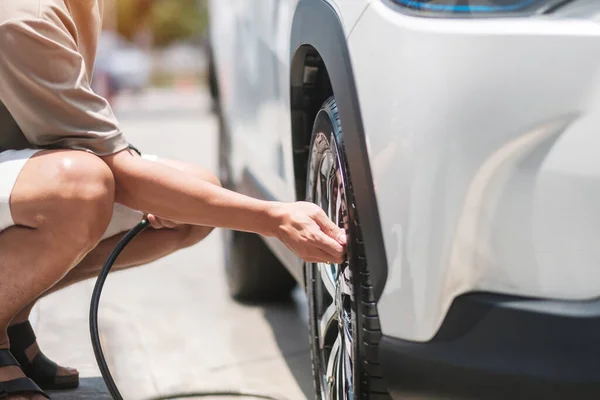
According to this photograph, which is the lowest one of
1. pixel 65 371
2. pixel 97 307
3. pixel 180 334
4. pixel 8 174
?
pixel 180 334

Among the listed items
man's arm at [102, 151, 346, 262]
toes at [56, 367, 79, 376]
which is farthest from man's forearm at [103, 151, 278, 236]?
toes at [56, 367, 79, 376]

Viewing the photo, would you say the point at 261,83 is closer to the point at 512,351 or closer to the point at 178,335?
the point at 178,335

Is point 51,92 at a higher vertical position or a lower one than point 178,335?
higher

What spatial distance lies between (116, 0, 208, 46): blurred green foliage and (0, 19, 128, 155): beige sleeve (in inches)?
2130

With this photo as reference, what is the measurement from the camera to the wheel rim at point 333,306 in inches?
81.0

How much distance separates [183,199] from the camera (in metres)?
2.26

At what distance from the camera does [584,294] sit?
1.64 m

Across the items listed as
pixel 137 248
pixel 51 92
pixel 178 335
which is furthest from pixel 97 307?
pixel 178 335

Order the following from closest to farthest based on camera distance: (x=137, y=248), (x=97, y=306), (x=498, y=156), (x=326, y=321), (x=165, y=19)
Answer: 1. (x=498, y=156)
2. (x=326, y=321)
3. (x=97, y=306)
4. (x=137, y=248)
5. (x=165, y=19)

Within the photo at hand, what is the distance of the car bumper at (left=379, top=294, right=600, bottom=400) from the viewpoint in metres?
1.62

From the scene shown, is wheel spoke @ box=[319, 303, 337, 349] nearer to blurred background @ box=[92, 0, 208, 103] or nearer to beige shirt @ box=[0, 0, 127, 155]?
beige shirt @ box=[0, 0, 127, 155]

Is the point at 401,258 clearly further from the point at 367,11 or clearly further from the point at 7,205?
the point at 7,205

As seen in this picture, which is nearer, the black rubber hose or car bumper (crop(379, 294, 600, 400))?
car bumper (crop(379, 294, 600, 400))

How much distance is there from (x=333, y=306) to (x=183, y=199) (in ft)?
1.45
